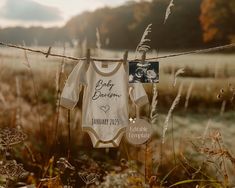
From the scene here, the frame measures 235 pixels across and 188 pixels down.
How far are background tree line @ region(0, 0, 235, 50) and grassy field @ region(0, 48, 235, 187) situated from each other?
129mm

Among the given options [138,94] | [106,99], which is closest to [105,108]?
[106,99]

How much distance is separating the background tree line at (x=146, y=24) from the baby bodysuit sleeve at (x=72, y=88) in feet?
4.12

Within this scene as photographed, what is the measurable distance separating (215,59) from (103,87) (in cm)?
165

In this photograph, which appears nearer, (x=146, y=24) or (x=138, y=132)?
(x=138, y=132)

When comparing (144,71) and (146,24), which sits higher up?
(146,24)

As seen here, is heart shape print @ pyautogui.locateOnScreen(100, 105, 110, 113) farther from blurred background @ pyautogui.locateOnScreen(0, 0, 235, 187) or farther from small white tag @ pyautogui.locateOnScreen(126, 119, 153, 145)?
blurred background @ pyautogui.locateOnScreen(0, 0, 235, 187)

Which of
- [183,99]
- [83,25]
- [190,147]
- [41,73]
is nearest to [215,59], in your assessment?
[183,99]

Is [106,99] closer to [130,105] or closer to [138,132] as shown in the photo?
[138,132]

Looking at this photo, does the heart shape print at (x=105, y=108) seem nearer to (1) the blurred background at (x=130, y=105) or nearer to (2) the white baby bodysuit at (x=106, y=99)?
(2) the white baby bodysuit at (x=106, y=99)

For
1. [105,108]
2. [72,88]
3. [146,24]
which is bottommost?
[105,108]

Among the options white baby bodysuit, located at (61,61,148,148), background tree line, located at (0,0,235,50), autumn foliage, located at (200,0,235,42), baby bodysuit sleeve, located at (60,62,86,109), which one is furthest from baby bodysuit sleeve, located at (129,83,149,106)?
autumn foliage, located at (200,0,235,42)

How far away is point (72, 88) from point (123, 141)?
1.33 meters

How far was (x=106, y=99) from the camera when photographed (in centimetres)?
342

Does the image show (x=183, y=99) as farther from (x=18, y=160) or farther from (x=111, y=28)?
(x=18, y=160)
